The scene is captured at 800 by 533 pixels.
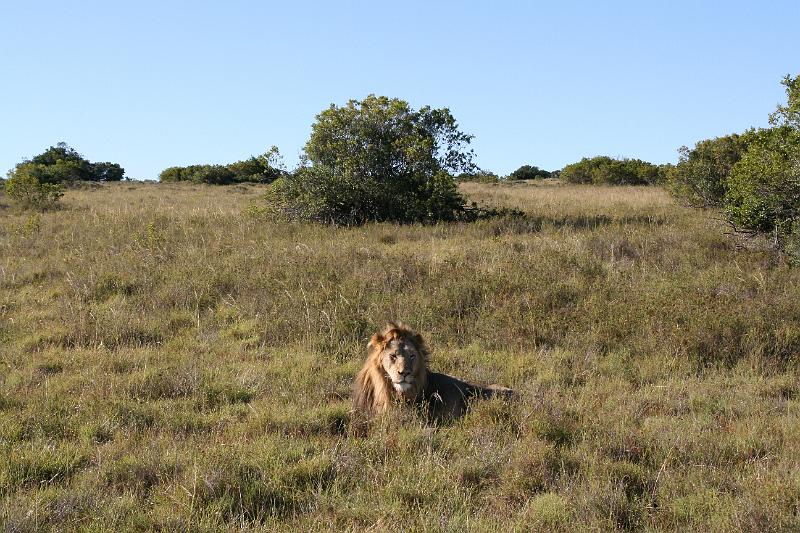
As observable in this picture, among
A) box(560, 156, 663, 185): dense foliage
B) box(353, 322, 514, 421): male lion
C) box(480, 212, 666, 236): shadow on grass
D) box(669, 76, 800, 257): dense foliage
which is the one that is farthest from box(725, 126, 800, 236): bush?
box(560, 156, 663, 185): dense foliage

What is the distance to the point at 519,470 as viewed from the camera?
4957mm

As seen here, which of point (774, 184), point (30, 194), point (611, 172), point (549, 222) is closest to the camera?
point (774, 184)

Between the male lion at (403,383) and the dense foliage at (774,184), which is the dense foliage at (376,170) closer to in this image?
the dense foliage at (774,184)

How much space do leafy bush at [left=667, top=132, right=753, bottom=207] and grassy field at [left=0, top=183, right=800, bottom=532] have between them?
5.57m

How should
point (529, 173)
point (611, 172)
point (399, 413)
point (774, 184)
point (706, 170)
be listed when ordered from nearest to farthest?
1. point (399, 413)
2. point (774, 184)
3. point (706, 170)
4. point (611, 172)
5. point (529, 173)

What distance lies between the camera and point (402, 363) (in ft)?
19.6

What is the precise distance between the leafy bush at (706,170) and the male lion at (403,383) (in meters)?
13.8

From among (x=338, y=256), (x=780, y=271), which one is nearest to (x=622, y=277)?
(x=780, y=271)

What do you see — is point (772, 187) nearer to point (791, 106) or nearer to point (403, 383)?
point (791, 106)

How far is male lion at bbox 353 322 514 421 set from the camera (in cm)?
604

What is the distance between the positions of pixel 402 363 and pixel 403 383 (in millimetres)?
165

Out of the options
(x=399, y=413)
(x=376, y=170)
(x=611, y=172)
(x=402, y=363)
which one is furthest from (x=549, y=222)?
(x=611, y=172)

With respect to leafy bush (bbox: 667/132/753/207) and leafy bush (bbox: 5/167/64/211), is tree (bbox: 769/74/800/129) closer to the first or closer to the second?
leafy bush (bbox: 667/132/753/207)

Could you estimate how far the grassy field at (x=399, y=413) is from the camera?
4.54 m
